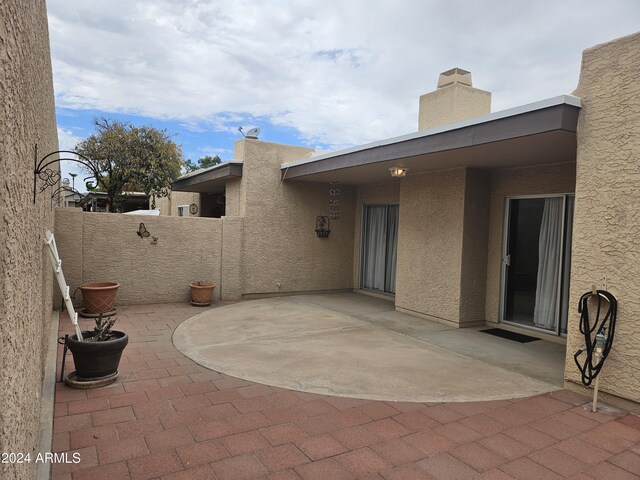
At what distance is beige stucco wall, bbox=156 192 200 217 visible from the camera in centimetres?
1829

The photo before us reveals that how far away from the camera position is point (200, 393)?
4.64 meters

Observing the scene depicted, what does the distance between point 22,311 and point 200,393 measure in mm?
2833

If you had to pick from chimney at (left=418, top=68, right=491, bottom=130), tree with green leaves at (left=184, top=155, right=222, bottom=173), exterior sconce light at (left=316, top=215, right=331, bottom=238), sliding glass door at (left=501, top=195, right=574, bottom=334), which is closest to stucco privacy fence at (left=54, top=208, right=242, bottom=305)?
exterior sconce light at (left=316, top=215, right=331, bottom=238)

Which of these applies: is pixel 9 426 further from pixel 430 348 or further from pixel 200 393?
pixel 430 348

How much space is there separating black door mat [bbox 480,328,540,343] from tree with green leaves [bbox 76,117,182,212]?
15382mm

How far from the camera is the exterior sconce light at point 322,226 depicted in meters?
11.7

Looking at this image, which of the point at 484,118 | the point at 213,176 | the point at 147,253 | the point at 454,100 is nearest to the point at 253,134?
the point at 213,176

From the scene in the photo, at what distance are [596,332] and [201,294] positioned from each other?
24.8 feet

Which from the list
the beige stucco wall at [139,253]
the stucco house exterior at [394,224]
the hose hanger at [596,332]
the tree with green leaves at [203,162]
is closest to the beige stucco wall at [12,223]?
the stucco house exterior at [394,224]

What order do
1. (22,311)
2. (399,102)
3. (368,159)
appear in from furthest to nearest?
(399,102), (368,159), (22,311)

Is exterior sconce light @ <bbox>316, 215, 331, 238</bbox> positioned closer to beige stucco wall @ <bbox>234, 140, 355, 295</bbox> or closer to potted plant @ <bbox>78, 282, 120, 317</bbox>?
beige stucco wall @ <bbox>234, 140, 355, 295</bbox>

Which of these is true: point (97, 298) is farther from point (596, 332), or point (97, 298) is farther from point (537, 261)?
point (537, 261)

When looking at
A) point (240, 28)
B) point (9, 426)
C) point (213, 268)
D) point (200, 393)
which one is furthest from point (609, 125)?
point (240, 28)

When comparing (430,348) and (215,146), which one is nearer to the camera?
(430,348)
